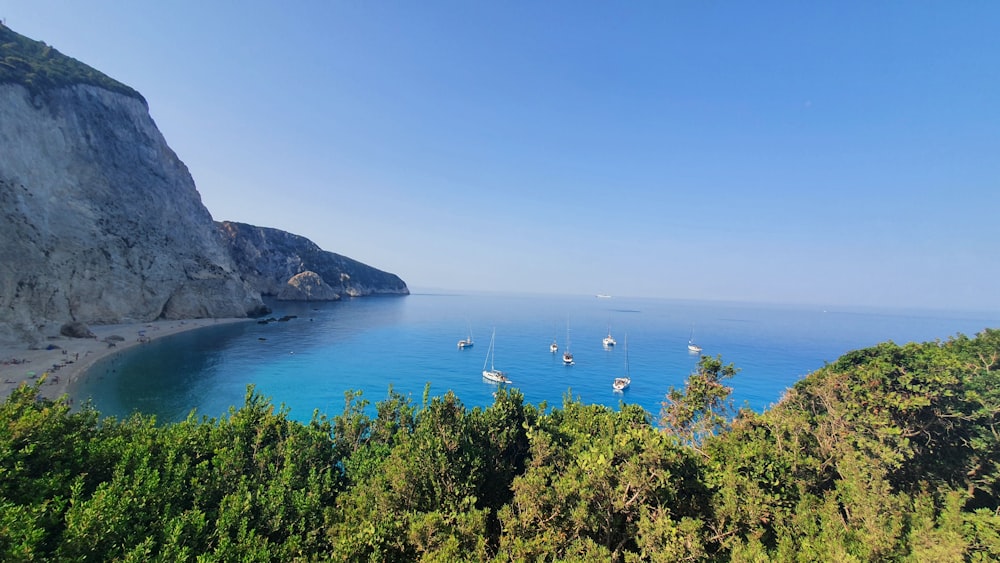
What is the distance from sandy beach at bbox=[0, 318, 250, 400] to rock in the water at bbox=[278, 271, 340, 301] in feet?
279

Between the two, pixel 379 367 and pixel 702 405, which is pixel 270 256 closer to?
pixel 379 367

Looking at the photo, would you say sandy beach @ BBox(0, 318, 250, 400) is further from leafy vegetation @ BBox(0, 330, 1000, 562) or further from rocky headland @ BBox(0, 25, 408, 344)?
leafy vegetation @ BBox(0, 330, 1000, 562)

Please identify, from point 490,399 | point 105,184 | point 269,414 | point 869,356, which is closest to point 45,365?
point 105,184

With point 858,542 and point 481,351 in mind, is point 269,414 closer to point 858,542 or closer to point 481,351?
point 858,542

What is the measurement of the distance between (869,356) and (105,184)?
114 m

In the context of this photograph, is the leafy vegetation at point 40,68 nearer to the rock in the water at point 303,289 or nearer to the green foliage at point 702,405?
the rock in the water at point 303,289

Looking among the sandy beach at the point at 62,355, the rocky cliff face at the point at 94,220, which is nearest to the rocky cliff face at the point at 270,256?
the rocky cliff face at the point at 94,220

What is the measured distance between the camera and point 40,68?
2329 inches

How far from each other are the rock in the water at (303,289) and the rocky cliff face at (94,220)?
62.0m

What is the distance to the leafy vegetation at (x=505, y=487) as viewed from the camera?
381 inches

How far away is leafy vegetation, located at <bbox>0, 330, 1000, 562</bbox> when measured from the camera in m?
9.69

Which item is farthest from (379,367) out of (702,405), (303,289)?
(303,289)

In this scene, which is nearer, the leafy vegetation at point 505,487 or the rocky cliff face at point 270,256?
the leafy vegetation at point 505,487

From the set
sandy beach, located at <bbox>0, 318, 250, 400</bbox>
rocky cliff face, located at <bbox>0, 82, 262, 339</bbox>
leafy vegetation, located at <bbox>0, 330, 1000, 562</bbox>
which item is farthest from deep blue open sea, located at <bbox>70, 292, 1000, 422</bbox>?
rocky cliff face, located at <bbox>0, 82, 262, 339</bbox>
